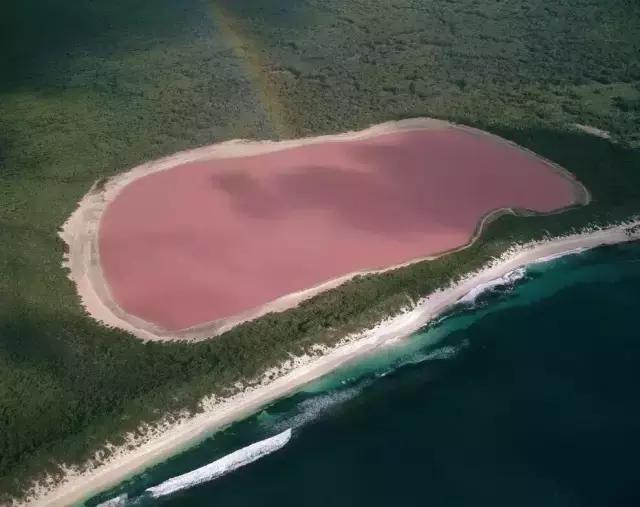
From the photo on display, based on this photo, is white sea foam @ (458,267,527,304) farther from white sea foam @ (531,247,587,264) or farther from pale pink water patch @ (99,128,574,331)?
pale pink water patch @ (99,128,574,331)

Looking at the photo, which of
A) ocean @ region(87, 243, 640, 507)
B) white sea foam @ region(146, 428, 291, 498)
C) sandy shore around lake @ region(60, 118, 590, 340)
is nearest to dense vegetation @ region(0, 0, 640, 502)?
sandy shore around lake @ region(60, 118, 590, 340)

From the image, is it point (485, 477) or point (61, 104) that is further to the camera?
point (61, 104)

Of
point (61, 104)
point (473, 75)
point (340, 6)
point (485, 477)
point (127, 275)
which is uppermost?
point (340, 6)

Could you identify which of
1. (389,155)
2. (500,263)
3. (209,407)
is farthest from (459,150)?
(209,407)

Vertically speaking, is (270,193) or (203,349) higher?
(270,193)

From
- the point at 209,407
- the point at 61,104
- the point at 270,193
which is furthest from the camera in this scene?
the point at 61,104

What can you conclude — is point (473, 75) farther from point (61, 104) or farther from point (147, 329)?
point (147, 329)

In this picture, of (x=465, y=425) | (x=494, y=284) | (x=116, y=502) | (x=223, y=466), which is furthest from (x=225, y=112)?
(x=116, y=502)
